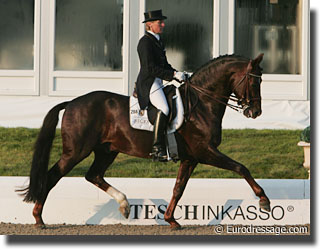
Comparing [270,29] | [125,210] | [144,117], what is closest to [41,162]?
[125,210]

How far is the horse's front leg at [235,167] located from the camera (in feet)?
23.0

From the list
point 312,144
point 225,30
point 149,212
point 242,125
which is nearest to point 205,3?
point 225,30

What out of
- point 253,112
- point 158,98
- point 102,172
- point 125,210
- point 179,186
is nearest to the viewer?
point 253,112

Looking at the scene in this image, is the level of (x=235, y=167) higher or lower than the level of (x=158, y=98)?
lower

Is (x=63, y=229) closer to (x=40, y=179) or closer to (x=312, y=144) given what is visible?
(x=40, y=179)

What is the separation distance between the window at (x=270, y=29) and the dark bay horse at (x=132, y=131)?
631cm

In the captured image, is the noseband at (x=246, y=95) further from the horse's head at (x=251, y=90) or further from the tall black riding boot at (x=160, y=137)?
the tall black riding boot at (x=160, y=137)

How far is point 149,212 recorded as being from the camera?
8.52 m

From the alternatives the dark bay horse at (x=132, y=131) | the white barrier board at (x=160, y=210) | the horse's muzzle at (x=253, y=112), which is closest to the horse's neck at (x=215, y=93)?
the dark bay horse at (x=132, y=131)

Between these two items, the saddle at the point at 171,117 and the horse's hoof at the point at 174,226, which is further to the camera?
the horse's hoof at the point at 174,226

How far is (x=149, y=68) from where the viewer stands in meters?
7.38

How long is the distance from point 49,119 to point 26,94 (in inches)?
221

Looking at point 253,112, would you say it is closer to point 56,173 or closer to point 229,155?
point 56,173

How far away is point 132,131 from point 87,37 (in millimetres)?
6535
